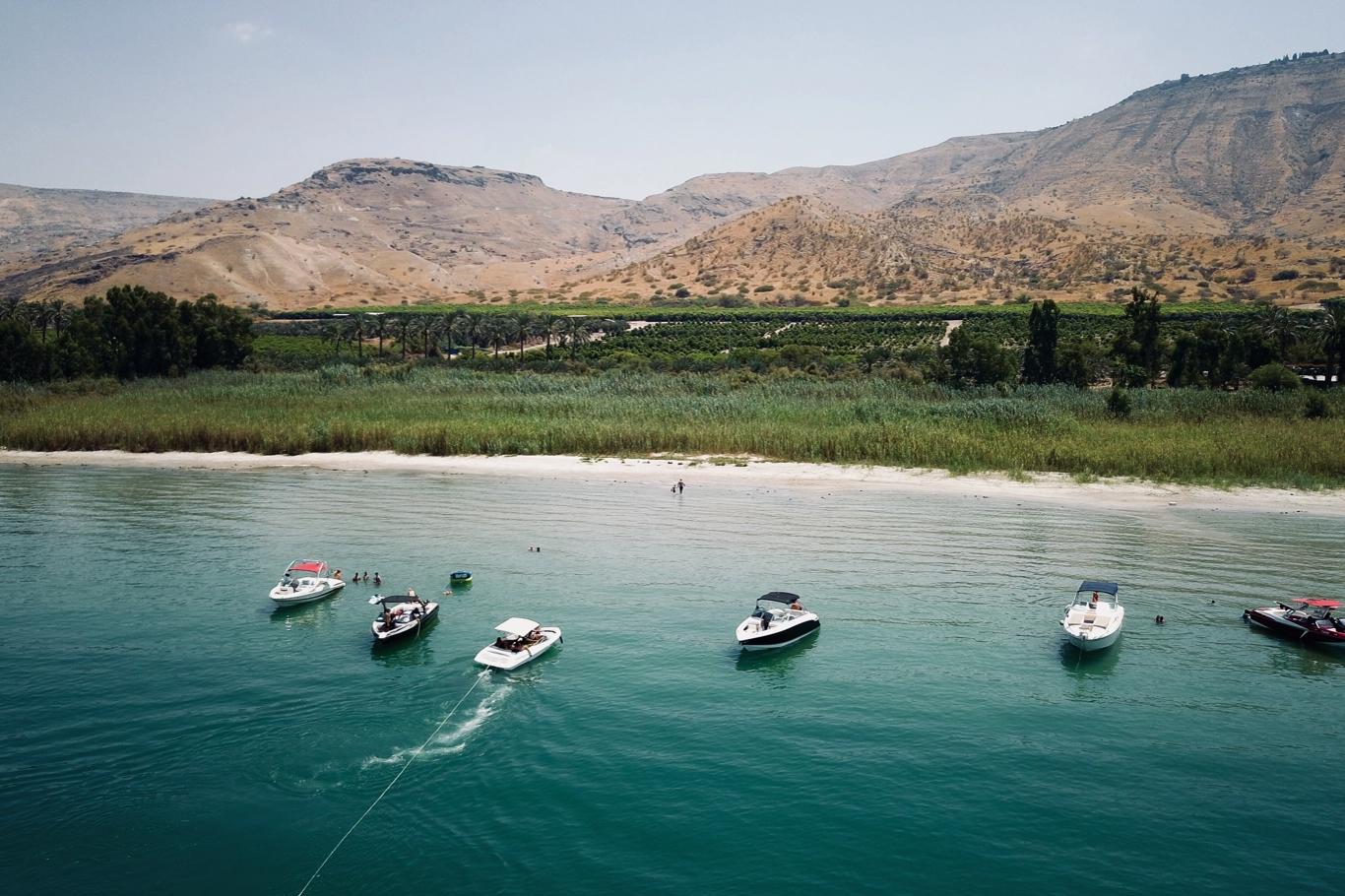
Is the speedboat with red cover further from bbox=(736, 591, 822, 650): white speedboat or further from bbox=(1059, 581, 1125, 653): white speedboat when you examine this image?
bbox=(736, 591, 822, 650): white speedboat

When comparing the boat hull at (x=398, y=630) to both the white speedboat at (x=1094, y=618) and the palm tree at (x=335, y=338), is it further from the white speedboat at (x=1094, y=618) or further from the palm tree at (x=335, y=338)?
the palm tree at (x=335, y=338)

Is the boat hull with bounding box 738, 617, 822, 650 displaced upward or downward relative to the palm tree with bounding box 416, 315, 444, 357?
downward

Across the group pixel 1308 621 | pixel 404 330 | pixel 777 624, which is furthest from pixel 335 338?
pixel 1308 621

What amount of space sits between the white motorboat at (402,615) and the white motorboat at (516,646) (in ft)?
9.21

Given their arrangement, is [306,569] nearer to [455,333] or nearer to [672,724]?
[672,724]

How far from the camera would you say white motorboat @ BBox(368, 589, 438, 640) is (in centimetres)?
3012

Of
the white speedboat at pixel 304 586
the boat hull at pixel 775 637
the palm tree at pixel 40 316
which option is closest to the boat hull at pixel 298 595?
the white speedboat at pixel 304 586

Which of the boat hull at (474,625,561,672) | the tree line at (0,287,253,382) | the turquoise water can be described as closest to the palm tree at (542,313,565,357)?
the tree line at (0,287,253,382)

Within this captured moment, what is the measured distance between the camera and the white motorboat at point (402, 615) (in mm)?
30125

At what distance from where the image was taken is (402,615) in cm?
3097

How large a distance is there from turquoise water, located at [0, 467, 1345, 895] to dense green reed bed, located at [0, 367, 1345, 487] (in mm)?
15580

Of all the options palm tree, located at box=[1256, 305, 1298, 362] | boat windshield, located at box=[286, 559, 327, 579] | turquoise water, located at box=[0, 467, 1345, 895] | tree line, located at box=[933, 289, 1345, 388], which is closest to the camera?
turquoise water, located at box=[0, 467, 1345, 895]

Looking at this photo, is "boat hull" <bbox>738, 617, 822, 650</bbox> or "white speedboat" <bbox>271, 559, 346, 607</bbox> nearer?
"boat hull" <bbox>738, 617, 822, 650</bbox>

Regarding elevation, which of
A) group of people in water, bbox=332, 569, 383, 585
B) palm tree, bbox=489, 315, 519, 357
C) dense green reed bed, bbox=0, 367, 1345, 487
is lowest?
group of people in water, bbox=332, 569, 383, 585
